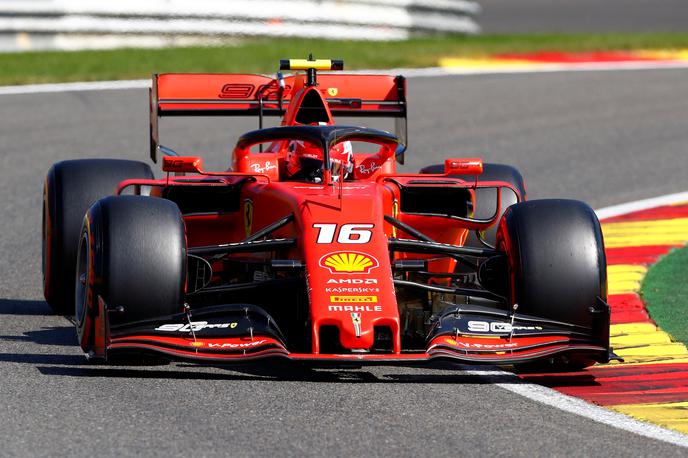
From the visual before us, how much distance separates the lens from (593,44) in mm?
23281

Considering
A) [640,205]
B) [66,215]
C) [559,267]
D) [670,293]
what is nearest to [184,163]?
[66,215]

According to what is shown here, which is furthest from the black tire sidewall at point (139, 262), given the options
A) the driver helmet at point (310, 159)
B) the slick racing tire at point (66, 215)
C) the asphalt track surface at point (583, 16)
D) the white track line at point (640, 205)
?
the asphalt track surface at point (583, 16)

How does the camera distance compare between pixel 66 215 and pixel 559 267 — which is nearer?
pixel 559 267

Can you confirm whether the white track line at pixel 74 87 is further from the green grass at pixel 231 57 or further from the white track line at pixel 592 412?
the white track line at pixel 592 412

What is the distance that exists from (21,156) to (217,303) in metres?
6.75

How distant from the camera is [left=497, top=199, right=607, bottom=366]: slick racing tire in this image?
6.99m

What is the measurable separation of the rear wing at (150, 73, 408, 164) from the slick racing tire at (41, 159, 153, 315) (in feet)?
3.70

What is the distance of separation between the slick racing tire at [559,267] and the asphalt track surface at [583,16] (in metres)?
21.4

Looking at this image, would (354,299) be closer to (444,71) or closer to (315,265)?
(315,265)

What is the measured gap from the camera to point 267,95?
32.4ft

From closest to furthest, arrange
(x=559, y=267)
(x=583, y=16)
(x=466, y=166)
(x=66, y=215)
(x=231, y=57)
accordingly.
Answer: (x=559, y=267) → (x=466, y=166) → (x=66, y=215) → (x=231, y=57) → (x=583, y=16)

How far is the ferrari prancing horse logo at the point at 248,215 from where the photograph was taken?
7.89 meters

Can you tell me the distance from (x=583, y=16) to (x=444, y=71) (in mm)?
12485

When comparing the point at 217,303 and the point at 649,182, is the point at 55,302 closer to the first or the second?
the point at 217,303
